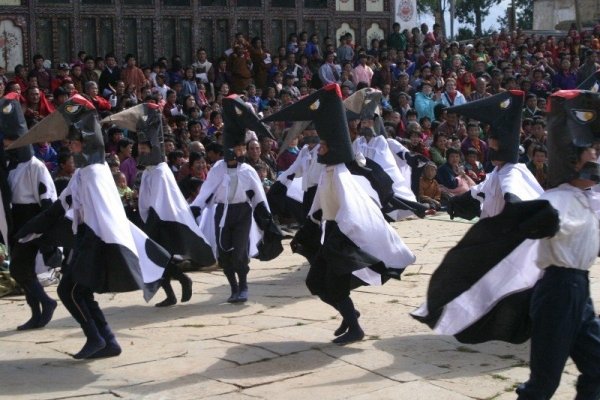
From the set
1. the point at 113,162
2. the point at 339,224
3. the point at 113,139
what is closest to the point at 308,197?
the point at 113,162

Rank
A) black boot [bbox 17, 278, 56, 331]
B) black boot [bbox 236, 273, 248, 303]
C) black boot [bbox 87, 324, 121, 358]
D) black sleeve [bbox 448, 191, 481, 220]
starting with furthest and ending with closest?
black boot [bbox 236, 273, 248, 303], black boot [bbox 17, 278, 56, 331], black sleeve [bbox 448, 191, 481, 220], black boot [bbox 87, 324, 121, 358]

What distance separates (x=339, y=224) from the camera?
311 inches

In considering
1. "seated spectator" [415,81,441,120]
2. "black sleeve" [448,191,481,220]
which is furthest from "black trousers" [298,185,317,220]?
"seated spectator" [415,81,441,120]

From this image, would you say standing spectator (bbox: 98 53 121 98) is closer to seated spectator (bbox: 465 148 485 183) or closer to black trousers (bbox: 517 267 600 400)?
seated spectator (bbox: 465 148 485 183)

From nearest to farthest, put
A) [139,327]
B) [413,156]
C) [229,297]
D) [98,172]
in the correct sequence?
Answer: [98,172], [139,327], [229,297], [413,156]

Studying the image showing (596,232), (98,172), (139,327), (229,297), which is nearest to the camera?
(596,232)

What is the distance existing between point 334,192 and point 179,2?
1255cm

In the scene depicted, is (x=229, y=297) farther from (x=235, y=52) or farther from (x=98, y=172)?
(x=235, y=52)

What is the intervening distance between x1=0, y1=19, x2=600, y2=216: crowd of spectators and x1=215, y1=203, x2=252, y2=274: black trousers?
5.27 feet

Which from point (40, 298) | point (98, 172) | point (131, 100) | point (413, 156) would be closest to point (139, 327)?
point (40, 298)

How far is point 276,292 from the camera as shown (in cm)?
1021

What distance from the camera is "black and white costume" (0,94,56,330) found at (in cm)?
872

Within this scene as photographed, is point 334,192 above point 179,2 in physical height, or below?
below

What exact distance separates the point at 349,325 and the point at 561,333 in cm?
277
